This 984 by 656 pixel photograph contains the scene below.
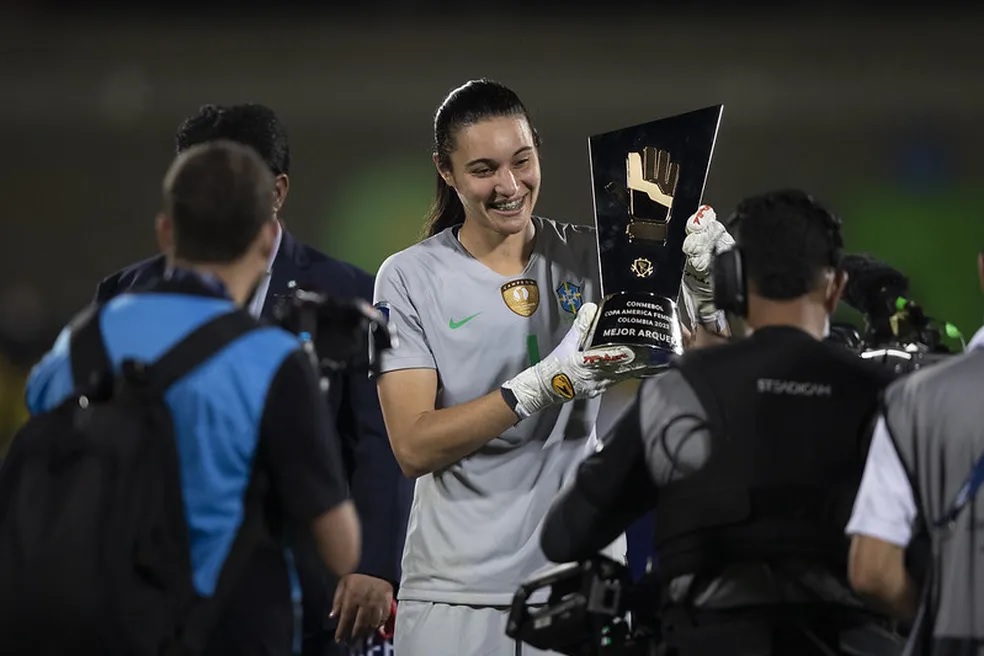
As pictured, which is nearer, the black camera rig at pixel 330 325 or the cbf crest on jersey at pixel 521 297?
the black camera rig at pixel 330 325

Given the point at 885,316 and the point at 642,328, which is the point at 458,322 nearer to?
the point at 642,328

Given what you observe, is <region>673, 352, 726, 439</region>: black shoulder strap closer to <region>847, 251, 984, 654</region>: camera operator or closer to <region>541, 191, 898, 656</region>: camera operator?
<region>541, 191, 898, 656</region>: camera operator

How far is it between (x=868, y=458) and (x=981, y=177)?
674 centimetres

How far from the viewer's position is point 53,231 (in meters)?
8.73

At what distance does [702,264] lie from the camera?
3166 millimetres

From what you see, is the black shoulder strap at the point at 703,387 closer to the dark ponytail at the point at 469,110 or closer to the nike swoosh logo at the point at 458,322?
the nike swoosh logo at the point at 458,322

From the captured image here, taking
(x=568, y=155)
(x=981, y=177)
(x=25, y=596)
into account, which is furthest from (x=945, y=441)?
(x=981, y=177)

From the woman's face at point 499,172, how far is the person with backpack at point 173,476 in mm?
1086

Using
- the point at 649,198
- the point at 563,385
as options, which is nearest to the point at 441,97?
the point at 649,198

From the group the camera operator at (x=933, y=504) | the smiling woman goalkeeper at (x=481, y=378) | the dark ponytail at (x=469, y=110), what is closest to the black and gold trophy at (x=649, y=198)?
the smiling woman goalkeeper at (x=481, y=378)

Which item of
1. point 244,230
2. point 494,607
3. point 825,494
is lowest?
point 494,607

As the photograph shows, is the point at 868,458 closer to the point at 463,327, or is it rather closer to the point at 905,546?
the point at 905,546

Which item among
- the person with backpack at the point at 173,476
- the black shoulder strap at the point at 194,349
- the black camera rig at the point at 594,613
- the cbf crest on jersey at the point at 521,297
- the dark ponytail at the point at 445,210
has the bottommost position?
the black camera rig at the point at 594,613

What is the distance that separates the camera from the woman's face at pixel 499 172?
3348mm
